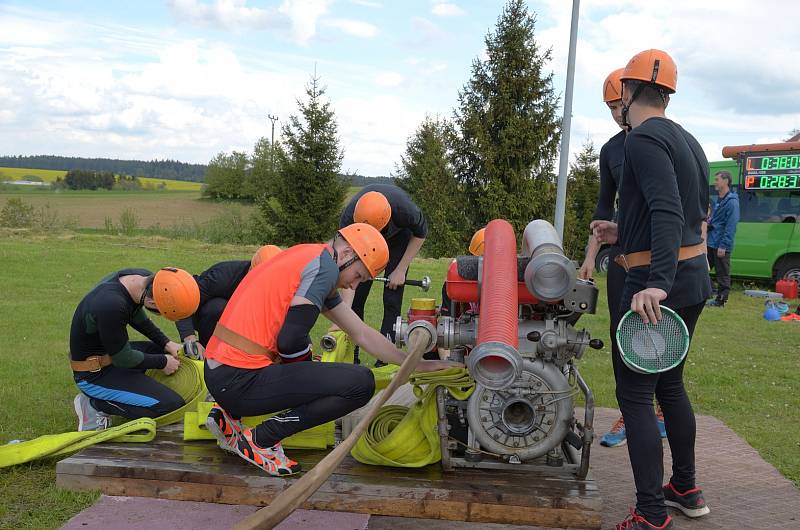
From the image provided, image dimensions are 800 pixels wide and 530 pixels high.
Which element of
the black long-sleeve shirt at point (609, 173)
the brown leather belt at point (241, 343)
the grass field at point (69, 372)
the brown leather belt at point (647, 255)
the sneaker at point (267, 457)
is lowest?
the grass field at point (69, 372)

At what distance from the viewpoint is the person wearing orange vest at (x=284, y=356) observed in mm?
3486

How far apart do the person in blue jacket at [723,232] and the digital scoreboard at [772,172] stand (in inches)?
135

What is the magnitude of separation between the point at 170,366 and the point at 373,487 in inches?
78.5

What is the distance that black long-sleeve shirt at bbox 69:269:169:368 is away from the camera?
4.21 metres

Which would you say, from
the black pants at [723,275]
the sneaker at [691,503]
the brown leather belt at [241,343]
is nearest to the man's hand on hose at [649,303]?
the sneaker at [691,503]

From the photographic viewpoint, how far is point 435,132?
113 ft

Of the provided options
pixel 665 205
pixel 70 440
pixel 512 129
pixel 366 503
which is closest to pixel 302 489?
pixel 366 503

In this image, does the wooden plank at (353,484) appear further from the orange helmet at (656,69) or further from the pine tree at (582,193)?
the pine tree at (582,193)

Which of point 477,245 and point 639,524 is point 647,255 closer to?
point 639,524

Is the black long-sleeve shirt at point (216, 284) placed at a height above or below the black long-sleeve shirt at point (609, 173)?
below

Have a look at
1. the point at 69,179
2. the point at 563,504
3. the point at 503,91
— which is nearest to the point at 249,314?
the point at 563,504

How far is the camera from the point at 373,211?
542 centimetres

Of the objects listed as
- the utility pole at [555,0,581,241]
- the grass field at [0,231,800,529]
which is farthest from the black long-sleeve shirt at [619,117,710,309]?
the utility pole at [555,0,581,241]

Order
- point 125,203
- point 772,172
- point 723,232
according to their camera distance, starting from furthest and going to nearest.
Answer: point 125,203 < point 772,172 < point 723,232
